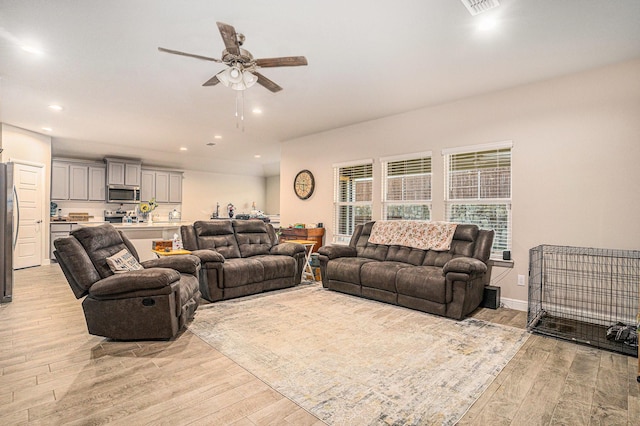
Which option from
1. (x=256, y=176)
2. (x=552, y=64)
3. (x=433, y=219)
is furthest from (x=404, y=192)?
(x=256, y=176)

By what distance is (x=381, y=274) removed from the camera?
4129 mm

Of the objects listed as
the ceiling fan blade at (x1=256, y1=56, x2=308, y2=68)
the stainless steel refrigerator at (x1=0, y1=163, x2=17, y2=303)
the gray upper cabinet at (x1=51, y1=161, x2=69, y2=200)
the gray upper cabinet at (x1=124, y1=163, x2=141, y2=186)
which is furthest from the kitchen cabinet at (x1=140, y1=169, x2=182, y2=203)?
the ceiling fan blade at (x1=256, y1=56, x2=308, y2=68)

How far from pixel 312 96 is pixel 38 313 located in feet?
14.1

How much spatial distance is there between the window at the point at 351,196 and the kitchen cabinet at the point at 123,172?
5.76 meters

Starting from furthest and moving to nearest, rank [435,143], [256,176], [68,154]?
[256,176]
[68,154]
[435,143]

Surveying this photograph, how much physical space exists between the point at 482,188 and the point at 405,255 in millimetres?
1396

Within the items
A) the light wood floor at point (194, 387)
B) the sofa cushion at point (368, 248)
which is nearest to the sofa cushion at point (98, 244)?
the light wood floor at point (194, 387)

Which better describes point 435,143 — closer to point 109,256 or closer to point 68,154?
point 109,256

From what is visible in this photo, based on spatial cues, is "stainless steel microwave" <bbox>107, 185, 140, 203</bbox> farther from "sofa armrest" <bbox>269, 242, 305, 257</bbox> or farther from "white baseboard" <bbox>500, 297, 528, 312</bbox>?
"white baseboard" <bbox>500, 297, 528, 312</bbox>

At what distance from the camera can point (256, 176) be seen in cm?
1152

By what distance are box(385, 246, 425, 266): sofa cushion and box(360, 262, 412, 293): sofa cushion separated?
0.42ft

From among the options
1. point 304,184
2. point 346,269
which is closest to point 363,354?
point 346,269

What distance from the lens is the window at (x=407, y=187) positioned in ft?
16.6

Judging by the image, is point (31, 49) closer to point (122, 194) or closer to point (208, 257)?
point (208, 257)
